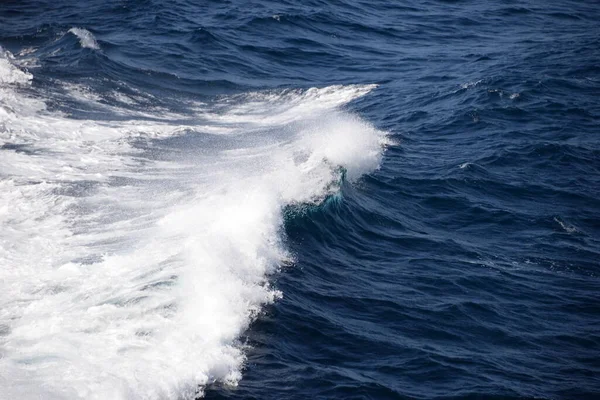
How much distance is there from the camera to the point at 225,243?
1425cm

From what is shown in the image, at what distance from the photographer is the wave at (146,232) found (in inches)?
417

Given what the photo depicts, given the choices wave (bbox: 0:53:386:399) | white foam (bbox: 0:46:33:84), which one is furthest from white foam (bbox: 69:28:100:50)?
wave (bbox: 0:53:386:399)

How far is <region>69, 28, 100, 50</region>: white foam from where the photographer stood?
28.8 m

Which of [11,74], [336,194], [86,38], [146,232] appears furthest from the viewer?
[86,38]

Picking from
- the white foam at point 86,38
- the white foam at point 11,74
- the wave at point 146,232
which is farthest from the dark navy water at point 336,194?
the white foam at point 86,38

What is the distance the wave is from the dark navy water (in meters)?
0.07

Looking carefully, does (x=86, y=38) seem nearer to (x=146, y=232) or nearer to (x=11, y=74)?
(x=11, y=74)

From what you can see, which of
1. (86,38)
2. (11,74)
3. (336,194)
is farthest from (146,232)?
(86,38)

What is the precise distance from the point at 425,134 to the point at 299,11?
15.6 meters

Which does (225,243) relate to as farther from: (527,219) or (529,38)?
(529,38)

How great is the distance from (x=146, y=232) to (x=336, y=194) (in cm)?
486

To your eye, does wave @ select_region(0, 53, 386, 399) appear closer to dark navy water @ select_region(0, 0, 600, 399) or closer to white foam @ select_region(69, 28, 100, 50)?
dark navy water @ select_region(0, 0, 600, 399)

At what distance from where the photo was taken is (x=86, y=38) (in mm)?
29516

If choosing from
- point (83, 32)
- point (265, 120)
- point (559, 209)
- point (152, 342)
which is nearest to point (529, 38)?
point (265, 120)
